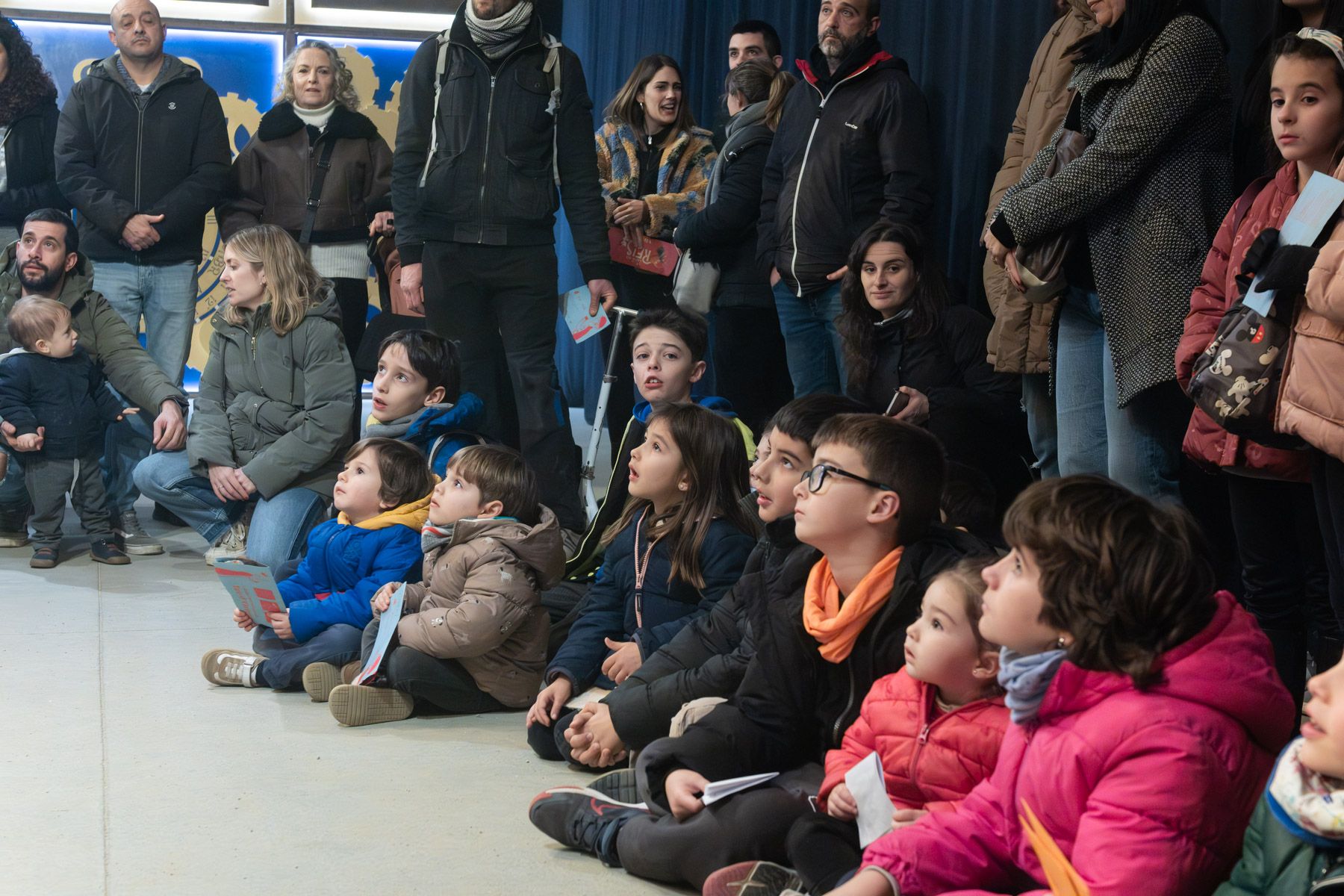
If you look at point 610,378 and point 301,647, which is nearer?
point 301,647

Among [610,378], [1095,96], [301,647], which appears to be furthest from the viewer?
[610,378]

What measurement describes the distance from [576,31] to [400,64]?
1.12 metres

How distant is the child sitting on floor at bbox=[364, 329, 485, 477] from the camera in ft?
12.8

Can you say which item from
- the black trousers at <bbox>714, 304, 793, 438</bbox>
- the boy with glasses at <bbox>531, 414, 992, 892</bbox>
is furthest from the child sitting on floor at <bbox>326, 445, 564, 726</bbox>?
the black trousers at <bbox>714, 304, 793, 438</bbox>

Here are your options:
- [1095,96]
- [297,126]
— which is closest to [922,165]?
[1095,96]

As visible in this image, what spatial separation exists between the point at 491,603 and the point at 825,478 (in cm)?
110

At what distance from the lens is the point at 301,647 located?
11.3 feet

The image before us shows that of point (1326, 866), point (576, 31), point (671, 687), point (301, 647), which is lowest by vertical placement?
point (301, 647)

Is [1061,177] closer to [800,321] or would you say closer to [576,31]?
[800,321]

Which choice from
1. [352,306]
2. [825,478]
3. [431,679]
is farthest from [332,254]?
[825,478]

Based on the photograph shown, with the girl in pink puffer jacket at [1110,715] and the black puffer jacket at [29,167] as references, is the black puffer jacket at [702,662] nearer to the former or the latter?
the girl in pink puffer jacket at [1110,715]

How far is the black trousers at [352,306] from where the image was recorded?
211 inches

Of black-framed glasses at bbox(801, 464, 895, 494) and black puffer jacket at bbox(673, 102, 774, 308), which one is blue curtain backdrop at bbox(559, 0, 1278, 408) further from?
black-framed glasses at bbox(801, 464, 895, 494)

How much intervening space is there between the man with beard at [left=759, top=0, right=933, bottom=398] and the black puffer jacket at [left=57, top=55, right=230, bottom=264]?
8.07 feet
